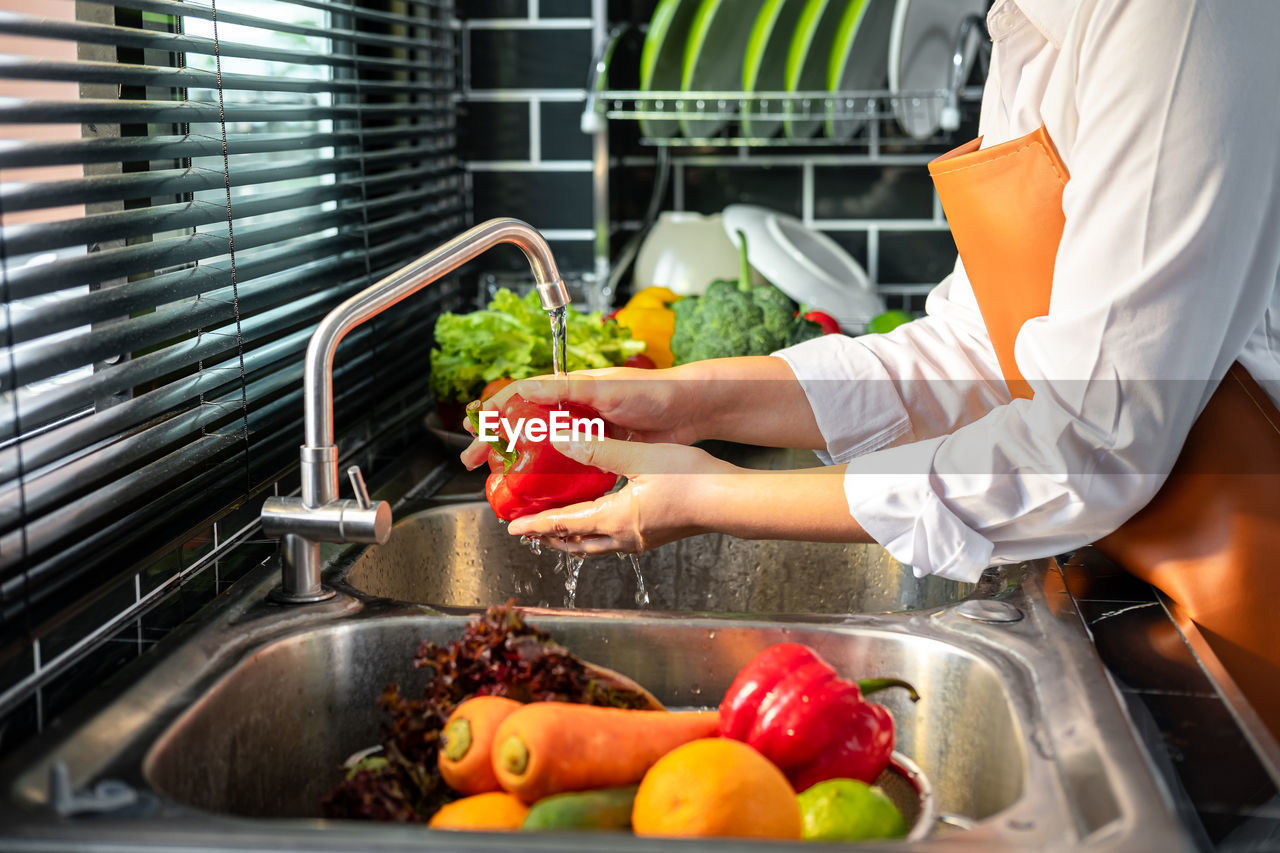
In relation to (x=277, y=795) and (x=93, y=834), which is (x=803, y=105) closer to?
(x=277, y=795)

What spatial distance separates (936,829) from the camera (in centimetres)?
96

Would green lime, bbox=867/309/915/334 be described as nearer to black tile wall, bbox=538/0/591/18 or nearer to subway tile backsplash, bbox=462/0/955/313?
subway tile backsplash, bbox=462/0/955/313

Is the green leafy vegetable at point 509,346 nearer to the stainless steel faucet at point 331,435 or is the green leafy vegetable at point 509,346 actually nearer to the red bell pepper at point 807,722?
the stainless steel faucet at point 331,435

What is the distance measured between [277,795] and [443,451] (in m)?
0.72

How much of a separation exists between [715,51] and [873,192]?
437 mm

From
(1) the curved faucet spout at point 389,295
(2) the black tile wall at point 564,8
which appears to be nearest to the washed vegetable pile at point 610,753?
(1) the curved faucet spout at point 389,295

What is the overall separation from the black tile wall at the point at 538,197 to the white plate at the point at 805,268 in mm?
268

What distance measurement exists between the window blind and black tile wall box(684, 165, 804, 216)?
0.83 metres

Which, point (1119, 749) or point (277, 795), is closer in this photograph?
point (1119, 749)

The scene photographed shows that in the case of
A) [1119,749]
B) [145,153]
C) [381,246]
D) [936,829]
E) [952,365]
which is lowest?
[936,829]

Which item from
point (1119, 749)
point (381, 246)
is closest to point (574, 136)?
point (381, 246)

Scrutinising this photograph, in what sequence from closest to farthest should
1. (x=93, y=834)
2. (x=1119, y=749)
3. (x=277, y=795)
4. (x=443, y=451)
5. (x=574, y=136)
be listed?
(x=93, y=834) < (x=1119, y=749) < (x=277, y=795) < (x=443, y=451) < (x=574, y=136)

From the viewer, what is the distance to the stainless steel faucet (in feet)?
3.13

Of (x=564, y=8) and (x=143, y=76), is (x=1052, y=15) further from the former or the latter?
(x=564, y=8)
